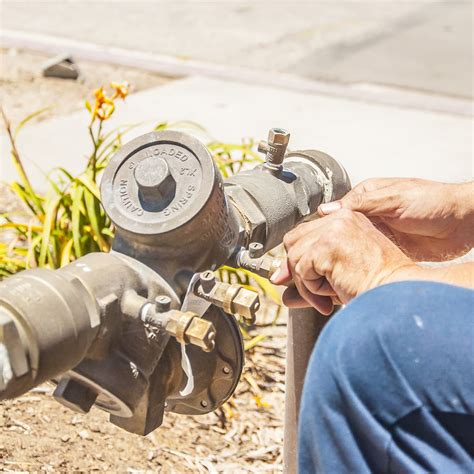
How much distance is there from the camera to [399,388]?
3.92ft

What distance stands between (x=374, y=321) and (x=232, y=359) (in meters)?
0.41

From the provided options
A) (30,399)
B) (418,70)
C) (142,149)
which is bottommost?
(30,399)

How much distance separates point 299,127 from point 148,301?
3.48 m

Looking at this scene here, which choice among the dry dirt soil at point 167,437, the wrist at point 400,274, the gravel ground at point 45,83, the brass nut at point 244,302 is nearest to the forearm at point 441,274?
the wrist at point 400,274

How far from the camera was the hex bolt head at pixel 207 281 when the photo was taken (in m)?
1.41

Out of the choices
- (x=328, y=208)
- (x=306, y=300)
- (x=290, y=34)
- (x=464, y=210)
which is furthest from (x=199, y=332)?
(x=290, y=34)

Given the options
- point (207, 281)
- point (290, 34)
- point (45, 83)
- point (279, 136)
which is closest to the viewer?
point (207, 281)

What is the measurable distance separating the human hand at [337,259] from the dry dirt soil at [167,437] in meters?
0.87

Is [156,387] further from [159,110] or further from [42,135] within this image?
[159,110]

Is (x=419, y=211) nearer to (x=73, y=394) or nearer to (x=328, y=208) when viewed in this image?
(x=328, y=208)

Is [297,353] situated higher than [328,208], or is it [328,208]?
[328,208]

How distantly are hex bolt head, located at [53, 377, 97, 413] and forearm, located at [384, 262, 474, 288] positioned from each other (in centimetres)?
52

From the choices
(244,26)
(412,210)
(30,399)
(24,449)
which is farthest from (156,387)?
(244,26)

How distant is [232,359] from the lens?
61.1 inches
